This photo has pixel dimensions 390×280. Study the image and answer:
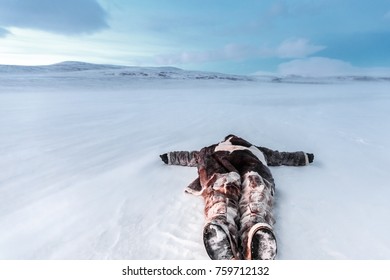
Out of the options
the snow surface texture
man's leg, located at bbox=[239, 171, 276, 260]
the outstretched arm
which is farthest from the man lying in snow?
the outstretched arm

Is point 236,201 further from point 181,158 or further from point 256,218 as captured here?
point 181,158

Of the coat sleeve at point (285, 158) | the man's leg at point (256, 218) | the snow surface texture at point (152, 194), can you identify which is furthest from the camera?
the coat sleeve at point (285, 158)

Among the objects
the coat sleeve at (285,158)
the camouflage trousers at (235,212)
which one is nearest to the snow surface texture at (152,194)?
the coat sleeve at (285,158)

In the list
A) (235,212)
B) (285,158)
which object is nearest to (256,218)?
(235,212)

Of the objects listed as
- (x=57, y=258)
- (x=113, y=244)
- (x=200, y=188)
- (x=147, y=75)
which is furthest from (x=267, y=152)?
(x=147, y=75)

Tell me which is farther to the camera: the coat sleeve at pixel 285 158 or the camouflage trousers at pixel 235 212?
the coat sleeve at pixel 285 158

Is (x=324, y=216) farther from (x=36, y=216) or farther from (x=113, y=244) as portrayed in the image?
(x=36, y=216)

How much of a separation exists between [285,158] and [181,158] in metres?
1.10

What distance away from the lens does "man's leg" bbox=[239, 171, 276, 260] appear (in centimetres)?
156

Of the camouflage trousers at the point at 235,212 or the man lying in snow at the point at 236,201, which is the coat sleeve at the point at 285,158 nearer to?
the man lying in snow at the point at 236,201

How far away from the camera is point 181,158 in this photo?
3193 millimetres

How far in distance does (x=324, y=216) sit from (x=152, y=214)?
1252 mm

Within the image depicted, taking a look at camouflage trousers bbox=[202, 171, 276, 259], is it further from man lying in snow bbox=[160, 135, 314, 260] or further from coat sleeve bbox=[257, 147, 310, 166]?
coat sleeve bbox=[257, 147, 310, 166]

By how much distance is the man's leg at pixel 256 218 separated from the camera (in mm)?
1564
